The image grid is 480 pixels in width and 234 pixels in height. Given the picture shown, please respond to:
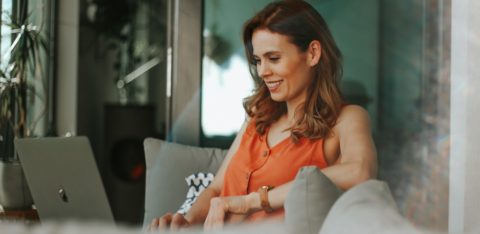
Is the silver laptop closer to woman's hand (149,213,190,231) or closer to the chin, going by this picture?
woman's hand (149,213,190,231)

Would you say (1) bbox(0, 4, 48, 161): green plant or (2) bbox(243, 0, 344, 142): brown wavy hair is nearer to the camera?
(2) bbox(243, 0, 344, 142): brown wavy hair

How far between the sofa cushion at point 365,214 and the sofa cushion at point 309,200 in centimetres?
2

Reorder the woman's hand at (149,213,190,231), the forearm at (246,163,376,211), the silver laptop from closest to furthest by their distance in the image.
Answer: the forearm at (246,163,376,211) → the woman's hand at (149,213,190,231) → the silver laptop

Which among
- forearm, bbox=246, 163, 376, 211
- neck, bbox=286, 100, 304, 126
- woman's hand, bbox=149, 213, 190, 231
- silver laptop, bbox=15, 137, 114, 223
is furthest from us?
silver laptop, bbox=15, 137, 114, 223

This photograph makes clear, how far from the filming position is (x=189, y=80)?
76.0 inches

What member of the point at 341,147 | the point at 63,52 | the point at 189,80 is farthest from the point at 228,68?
the point at 63,52

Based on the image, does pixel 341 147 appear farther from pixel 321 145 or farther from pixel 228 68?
pixel 228 68

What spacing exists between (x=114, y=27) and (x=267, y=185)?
0.78 m

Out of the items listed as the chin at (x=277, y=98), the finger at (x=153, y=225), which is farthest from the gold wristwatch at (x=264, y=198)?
the finger at (x=153, y=225)

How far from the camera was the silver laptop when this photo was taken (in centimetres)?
198

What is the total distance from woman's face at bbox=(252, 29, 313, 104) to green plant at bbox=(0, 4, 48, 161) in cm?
73

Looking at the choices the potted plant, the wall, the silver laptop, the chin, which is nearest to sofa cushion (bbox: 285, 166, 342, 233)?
the chin

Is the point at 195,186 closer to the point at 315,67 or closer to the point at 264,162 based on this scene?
the point at 264,162

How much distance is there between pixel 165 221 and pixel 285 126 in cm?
47
